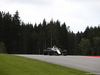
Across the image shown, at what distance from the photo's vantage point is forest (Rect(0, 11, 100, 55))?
266 ft

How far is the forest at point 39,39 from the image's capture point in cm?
8100

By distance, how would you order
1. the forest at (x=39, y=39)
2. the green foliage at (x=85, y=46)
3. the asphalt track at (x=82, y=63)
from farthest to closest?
1. the green foliage at (x=85, y=46)
2. the forest at (x=39, y=39)
3. the asphalt track at (x=82, y=63)

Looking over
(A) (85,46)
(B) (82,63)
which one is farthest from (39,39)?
(B) (82,63)

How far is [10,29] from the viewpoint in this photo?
81688mm

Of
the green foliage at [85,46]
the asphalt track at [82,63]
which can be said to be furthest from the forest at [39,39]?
the asphalt track at [82,63]

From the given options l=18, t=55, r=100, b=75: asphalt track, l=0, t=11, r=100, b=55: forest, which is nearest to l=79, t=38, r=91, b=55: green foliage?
l=0, t=11, r=100, b=55: forest

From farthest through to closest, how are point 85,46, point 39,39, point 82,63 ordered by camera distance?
point 85,46 < point 39,39 < point 82,63

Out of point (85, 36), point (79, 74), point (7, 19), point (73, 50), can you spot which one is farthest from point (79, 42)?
point (79, 74)

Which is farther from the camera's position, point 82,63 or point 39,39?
point 39,39

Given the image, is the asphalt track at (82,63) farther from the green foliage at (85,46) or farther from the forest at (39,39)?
the green foliage at (85,46)

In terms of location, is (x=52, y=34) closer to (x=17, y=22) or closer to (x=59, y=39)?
(x=59, y=39)

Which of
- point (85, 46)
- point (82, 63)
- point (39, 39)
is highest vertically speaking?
point (39, 39)

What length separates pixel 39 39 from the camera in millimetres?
96000

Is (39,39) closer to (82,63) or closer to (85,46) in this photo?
(85,46)
